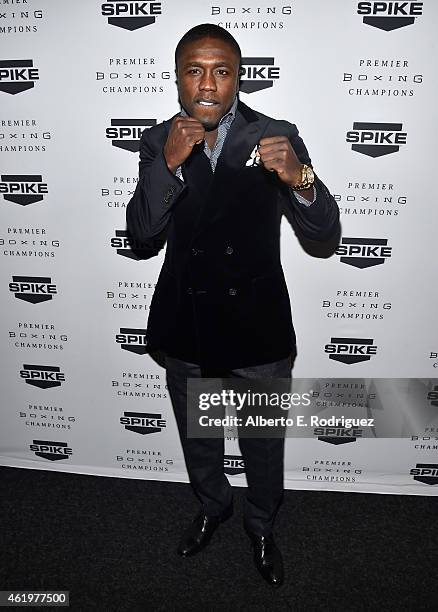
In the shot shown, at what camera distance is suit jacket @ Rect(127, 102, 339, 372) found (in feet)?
5.37

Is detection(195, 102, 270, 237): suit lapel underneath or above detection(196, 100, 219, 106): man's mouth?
underneath

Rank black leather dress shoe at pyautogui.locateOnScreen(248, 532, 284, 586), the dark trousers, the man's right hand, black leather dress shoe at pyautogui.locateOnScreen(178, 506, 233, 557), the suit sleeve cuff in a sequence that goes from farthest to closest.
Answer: black leather dress shoe at pyautogui.locateOnScreen(178, 506, 233, 557) < black leather dress shoe at pyautogui.locateOnScreen(248, 532, 284, 586) < the dark trousers < the suit sleeve cuff < the man's right hand

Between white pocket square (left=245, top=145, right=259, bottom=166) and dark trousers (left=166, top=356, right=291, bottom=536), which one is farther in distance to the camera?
dark trousers (left=166, top=356, right=291, bottom=536)

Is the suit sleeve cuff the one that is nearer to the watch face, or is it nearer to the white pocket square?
the watch face

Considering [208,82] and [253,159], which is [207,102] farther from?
[253,159]

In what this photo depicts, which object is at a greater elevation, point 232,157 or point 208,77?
point 208,77

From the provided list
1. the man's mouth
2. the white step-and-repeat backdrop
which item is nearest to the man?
the man's mouth

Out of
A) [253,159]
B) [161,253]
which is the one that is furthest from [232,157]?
[161,253]

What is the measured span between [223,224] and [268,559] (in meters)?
1.47

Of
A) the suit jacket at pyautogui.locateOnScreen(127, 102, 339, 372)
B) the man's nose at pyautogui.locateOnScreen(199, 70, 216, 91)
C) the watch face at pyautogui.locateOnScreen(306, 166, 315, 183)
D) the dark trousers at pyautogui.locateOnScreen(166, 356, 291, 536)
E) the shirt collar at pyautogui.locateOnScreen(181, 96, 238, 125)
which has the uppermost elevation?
the man's nose at pyautogui.locateOnScreen(199, 70, 216, 91)

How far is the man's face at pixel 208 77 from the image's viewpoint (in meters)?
1.54

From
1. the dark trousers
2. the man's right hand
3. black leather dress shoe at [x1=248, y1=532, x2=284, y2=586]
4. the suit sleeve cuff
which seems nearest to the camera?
the man's right hand

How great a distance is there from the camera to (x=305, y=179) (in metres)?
1.57

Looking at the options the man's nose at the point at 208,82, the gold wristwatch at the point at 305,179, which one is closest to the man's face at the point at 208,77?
the man's nose at the point at 208,82
